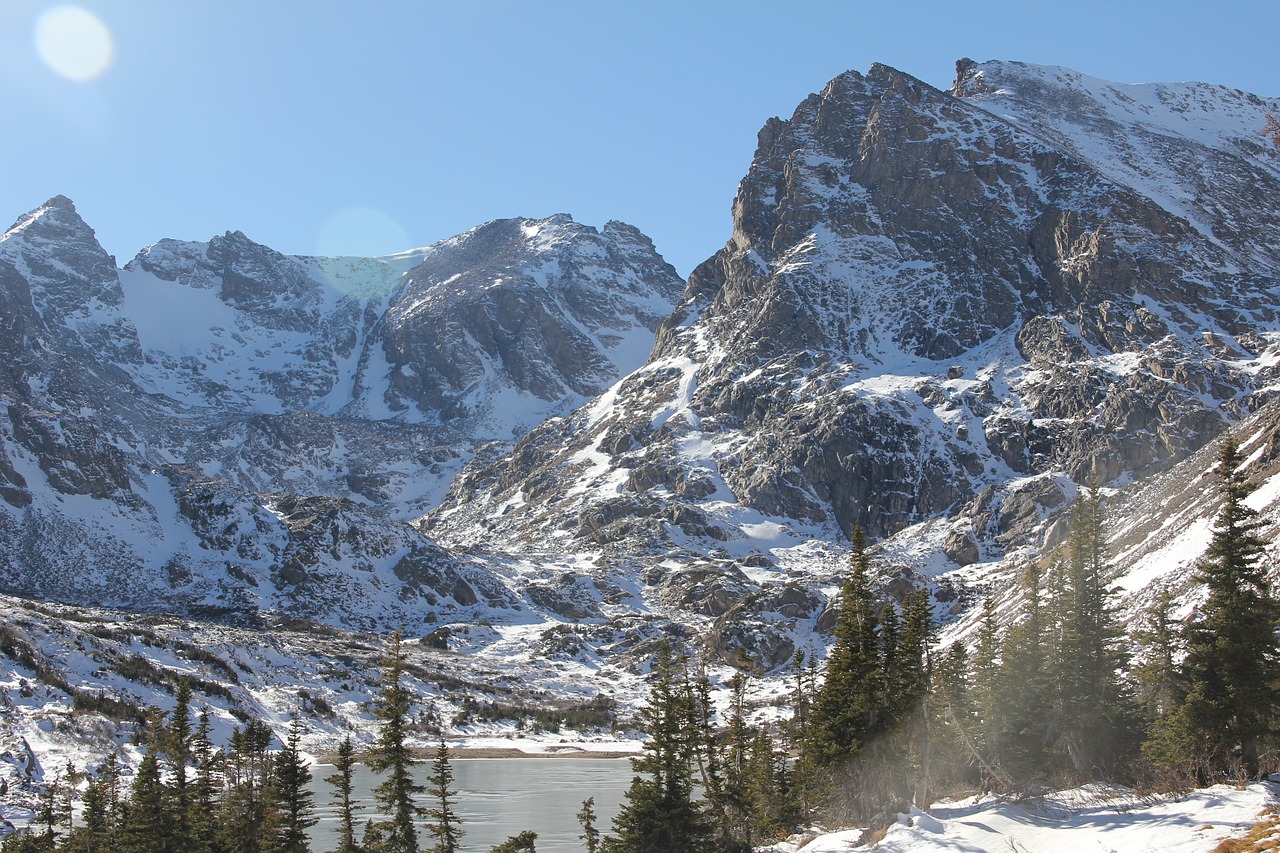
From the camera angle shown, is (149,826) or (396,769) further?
(396,769)

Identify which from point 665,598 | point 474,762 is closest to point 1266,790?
point 474,762

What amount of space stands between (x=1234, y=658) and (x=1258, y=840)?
45.6 ft

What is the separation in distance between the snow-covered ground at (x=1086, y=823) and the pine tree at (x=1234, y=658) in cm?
482

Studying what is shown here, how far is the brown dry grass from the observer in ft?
63.5

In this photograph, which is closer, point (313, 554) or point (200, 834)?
point (200, 834)

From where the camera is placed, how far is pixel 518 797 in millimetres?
77875

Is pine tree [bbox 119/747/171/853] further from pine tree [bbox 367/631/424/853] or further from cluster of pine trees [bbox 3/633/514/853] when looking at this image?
pine tree [bbox 367/631/424/853]

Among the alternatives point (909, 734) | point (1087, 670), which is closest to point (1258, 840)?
point (909, 734)

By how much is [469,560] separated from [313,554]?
85.7 feet

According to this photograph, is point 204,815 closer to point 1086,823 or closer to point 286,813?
point 286,813

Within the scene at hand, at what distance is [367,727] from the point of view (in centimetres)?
10850

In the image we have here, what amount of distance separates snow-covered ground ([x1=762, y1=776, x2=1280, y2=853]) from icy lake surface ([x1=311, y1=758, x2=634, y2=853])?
102ft

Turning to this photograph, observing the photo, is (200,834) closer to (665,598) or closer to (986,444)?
(665,598)

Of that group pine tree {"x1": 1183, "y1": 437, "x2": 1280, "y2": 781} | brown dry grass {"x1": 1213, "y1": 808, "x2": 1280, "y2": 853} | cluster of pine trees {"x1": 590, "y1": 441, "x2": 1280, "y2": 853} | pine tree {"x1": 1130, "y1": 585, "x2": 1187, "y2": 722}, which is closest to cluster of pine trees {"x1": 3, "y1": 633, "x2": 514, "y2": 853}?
→ cluster of pine trees {"x1": 590, "y1": 441, "x2": 1280, "y2": 853}
